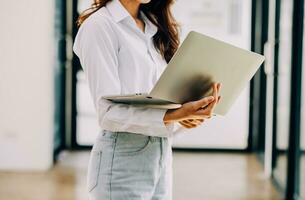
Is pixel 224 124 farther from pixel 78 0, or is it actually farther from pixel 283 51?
pixel 78 0

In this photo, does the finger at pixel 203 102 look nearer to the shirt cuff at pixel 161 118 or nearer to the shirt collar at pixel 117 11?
the shirt cuff at pixel 161 118

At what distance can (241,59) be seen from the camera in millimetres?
1243

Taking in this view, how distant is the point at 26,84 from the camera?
4410 millimetres

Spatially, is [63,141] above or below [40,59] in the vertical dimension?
below

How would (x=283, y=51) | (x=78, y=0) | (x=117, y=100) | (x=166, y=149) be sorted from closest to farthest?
(x=117, y=100)
(x=166, y=149)
(x=283, y=51)
(x=78, y=0)

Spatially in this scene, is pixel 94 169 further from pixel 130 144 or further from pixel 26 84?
pixel 26 84

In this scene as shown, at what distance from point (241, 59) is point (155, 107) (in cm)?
22

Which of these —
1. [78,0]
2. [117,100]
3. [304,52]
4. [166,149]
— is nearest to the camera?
[117,100]

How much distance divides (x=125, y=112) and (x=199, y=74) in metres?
0.18

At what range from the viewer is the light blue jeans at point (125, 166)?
1.26 m

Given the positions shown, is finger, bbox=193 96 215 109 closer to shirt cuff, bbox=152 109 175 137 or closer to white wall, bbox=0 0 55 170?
shirt cuff, bbox=152 109 175 137

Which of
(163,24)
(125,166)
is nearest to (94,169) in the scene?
(125,166)

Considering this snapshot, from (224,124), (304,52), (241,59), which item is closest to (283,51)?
(304,52)

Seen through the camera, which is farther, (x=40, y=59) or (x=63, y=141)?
(x=63, y=141)
